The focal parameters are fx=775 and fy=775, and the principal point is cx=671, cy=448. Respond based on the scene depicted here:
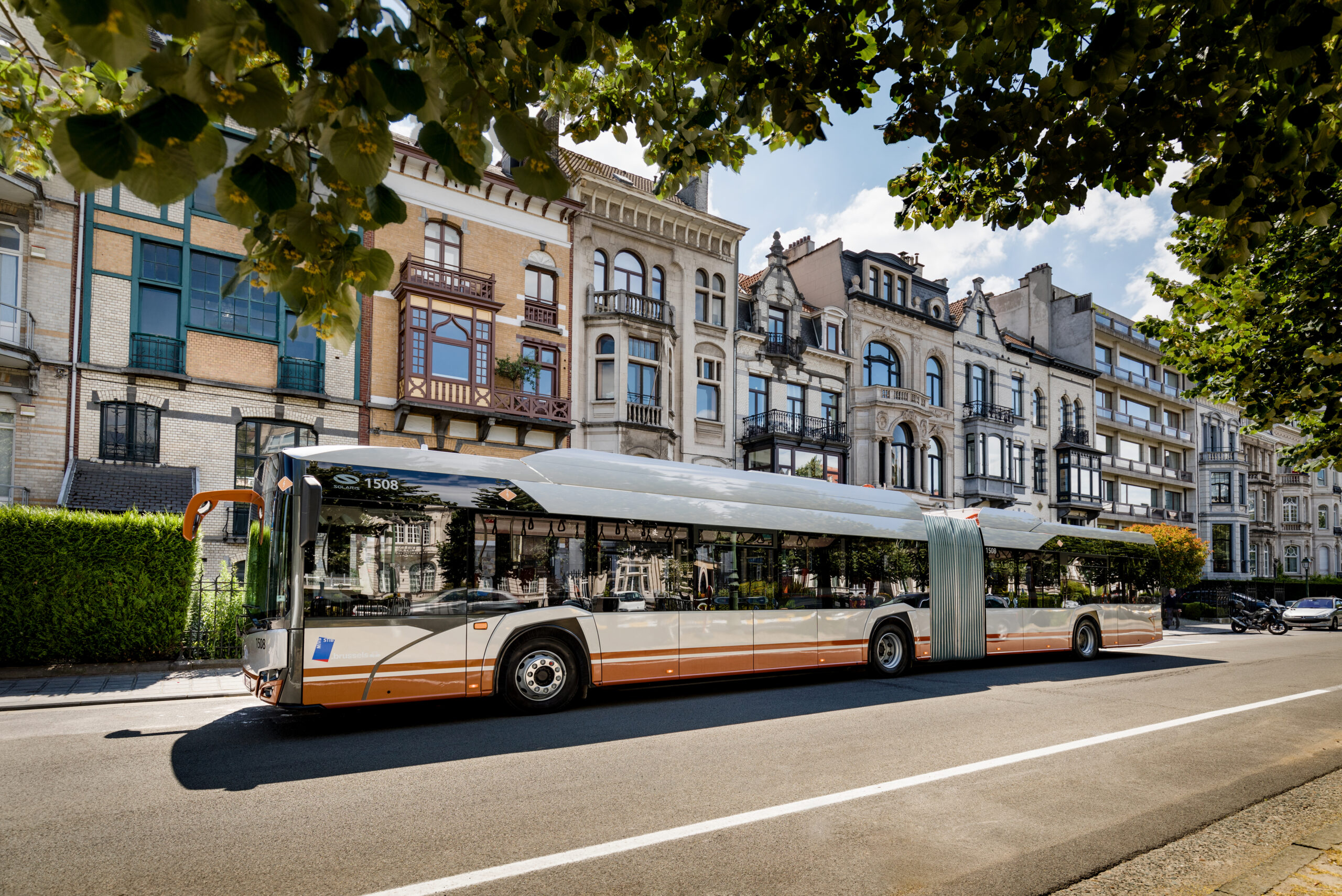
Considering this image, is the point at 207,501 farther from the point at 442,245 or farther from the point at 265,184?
the point at 442,245

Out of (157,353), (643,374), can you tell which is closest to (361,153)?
(157,353)

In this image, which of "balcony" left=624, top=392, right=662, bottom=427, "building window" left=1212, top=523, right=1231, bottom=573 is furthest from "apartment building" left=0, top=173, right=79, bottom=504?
"building window" left=1212, top=523, right=1231, bottom=573

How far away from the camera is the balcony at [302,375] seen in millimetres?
19688

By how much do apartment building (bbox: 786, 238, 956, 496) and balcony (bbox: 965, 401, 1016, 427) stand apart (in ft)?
3.60

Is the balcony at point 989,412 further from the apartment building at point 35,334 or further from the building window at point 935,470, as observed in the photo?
the apartment building at point 35,334

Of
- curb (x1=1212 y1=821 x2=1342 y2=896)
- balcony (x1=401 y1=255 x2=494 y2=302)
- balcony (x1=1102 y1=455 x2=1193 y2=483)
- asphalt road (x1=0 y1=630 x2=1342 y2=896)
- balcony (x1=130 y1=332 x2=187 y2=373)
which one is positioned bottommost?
asphalt road (x1=0 y1=630 x2=1342 y2=896)

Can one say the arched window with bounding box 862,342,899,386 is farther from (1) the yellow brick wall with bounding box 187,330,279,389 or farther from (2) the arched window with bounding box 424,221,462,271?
(1) the yellow brick wall with bounding box 187,330,279,389

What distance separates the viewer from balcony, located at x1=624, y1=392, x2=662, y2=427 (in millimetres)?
24781

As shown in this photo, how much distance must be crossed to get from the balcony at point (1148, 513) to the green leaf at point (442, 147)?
46.3 meters

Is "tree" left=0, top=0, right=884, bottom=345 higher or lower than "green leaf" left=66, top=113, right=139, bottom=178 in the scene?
higher

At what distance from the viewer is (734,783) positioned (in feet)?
19.9

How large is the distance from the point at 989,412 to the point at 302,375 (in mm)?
29945

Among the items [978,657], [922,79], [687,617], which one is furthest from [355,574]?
[978,657]

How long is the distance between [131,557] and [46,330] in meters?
8.11
